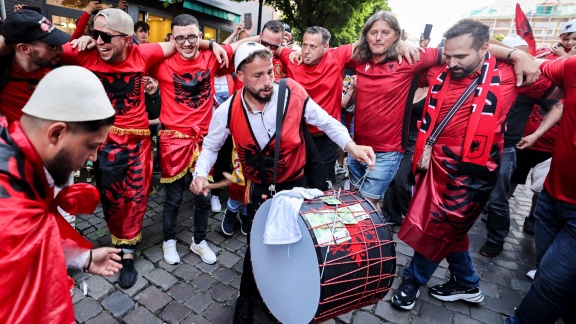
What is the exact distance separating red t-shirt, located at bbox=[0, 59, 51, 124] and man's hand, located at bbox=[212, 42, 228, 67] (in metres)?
1.61

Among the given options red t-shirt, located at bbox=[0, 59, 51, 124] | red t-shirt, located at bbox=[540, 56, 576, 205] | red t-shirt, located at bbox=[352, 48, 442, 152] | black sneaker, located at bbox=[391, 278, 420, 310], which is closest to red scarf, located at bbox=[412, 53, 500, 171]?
red t-shirt, located at bbox=[540, 56, 576, 205]

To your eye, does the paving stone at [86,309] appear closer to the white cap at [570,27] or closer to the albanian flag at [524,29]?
the albanian flag at [524,29]

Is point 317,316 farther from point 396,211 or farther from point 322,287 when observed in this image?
point 396,211

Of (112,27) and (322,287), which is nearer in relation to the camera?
(322,287)

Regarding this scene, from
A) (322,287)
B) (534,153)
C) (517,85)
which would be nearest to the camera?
(322,287)

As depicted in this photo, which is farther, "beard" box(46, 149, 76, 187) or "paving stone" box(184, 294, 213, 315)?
"paving stone" box(184, 294, 213, 315)

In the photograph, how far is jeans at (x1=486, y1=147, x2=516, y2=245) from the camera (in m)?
4.02

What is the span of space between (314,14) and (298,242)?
12.9 meters

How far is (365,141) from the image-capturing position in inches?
138

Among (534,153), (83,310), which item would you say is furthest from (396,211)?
(83,310)

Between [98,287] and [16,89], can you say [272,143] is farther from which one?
[16,89]

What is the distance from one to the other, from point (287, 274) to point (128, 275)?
1869mm

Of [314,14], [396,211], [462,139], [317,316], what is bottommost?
[396,211]

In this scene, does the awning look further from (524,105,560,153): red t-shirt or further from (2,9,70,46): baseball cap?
(524,105,560,153): red t-shirt
